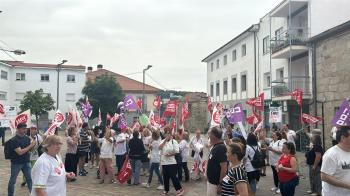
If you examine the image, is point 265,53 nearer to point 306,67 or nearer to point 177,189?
point 306,67

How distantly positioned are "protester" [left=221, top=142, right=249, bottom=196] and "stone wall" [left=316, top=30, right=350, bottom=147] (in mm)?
15310

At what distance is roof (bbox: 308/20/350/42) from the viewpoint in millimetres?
18922

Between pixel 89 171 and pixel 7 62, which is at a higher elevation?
pixel 7 62

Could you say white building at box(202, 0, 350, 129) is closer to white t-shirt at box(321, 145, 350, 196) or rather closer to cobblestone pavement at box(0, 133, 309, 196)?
cobblestone pavement at box(0, 133, 309, 196)

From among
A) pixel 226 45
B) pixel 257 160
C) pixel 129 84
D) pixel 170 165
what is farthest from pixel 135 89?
pixel 257 160

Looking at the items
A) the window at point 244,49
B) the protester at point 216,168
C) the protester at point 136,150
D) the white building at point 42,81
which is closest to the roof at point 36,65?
the white building at point 42,81

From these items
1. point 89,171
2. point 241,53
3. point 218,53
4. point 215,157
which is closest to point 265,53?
point 241,53

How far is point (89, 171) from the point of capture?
599 inches

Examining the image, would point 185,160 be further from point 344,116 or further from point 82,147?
point 344,116

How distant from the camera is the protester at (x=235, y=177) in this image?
4.72 m

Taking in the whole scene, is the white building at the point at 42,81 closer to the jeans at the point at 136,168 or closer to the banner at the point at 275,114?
→ the banner at the point at 275,114

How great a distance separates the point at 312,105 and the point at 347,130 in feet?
58.6

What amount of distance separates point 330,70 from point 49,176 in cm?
1821

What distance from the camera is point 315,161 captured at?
9.99 metres
